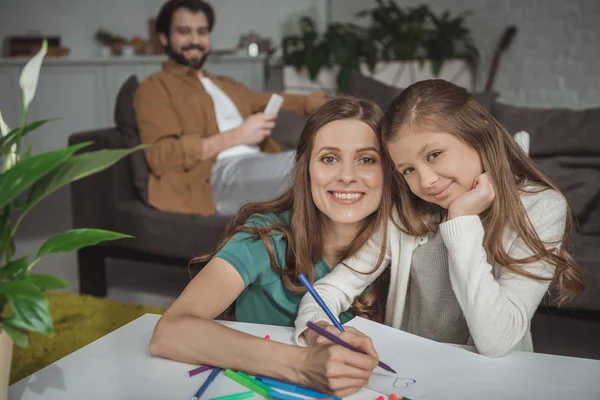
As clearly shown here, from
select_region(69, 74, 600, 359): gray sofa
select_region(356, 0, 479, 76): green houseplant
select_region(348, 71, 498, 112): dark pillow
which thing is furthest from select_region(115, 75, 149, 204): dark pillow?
select_region(356, 0, 479, 76): green houseplant

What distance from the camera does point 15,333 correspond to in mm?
644

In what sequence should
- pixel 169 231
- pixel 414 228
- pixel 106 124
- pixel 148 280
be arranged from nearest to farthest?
pixel 414 228 < pixel 169 231 < pixel 148 280 < pixel 106 124

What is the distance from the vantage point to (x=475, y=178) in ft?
3.66

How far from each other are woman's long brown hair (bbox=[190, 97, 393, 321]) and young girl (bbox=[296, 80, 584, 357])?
0.11 ft

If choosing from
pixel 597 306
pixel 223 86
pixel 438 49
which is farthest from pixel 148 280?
pixel 438 49

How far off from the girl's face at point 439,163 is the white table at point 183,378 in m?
0.26

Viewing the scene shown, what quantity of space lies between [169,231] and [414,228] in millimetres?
1582

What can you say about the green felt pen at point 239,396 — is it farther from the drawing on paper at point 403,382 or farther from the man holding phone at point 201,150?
the man holding phone at point 201,150

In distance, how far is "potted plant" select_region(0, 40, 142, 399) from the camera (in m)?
0.63

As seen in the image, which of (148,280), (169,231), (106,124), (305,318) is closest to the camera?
(305,318)

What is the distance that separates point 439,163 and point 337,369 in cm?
43

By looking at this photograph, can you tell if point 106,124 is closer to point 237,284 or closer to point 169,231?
point 169,231

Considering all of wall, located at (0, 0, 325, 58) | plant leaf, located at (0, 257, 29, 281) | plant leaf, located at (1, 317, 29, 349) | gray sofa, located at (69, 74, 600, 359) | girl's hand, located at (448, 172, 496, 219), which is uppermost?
wall, located at (0, 0, 325, 58)

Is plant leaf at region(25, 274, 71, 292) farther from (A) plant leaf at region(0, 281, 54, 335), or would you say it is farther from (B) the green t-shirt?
(B) the green t-shirt
